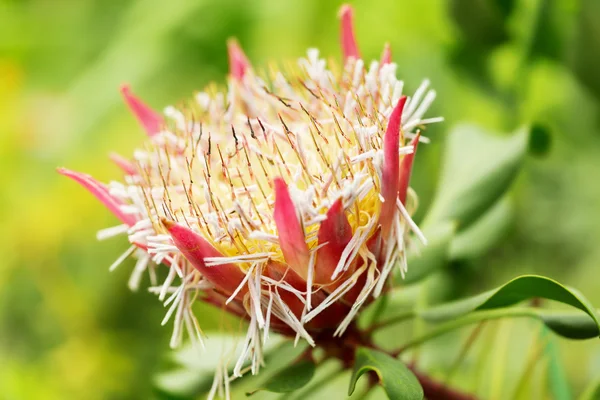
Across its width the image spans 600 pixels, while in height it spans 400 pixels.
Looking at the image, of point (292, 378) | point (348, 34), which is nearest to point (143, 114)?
point (348, 34)

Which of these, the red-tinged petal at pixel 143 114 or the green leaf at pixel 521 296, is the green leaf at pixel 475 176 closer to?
the green leaf at pixel 521 296

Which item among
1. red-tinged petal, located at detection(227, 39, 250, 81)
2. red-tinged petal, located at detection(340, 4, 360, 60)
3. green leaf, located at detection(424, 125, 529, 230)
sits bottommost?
green leaf, located at detection(424, 125, 529, 230)

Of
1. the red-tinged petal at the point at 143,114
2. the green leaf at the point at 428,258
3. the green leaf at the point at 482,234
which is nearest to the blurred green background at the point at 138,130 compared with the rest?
the green leaf at the point at 482,234

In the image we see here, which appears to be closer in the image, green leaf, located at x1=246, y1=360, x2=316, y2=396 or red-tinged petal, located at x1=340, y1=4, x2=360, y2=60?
green leaf, located at x1=246, y1=360, x2=316, y2=396

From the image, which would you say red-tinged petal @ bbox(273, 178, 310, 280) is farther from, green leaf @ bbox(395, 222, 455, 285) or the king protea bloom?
green leaf @ bbox(395, 222, 455, 285)

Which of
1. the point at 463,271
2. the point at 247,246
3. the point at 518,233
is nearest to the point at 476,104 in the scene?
the point at 518,233

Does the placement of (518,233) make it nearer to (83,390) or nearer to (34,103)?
(83,390)

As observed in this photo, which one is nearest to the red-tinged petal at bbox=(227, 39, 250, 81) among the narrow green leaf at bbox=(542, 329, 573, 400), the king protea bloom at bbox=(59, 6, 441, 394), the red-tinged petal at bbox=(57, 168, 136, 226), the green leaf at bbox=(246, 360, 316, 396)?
the king protea bloom at bbox=(59, 6, 441, 394)
